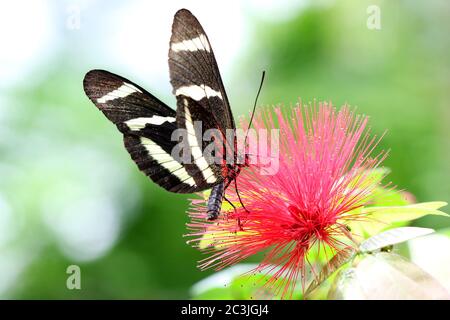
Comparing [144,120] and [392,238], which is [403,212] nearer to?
[392,238]

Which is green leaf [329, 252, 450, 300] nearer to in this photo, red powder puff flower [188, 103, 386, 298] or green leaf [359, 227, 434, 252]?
green leaf [359, 227, 434, 252]

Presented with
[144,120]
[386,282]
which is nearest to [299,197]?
[386,282]

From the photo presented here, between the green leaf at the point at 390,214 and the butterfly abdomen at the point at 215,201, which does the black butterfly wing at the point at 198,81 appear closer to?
the butterfly abdomen at the point at 215,201

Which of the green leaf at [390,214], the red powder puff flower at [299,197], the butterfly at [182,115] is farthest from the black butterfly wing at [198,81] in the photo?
the green leaf at [390,214]

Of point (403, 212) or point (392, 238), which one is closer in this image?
point (392, 238)
